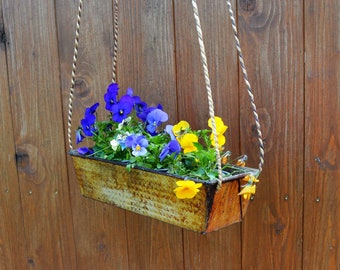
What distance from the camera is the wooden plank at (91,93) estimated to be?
1195 mm

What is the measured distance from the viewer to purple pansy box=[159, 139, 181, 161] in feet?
2.72

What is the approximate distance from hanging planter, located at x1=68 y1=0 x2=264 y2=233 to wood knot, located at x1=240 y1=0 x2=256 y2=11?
278 millimetres

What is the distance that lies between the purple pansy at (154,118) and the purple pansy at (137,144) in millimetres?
55

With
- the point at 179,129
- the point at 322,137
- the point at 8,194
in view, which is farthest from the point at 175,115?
the point at 8,194

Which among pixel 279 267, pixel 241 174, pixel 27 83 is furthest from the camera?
pixel 27 83

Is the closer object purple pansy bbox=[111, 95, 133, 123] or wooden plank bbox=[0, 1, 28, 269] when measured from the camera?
purple pansy bbox=[111, 95, 133, 123]

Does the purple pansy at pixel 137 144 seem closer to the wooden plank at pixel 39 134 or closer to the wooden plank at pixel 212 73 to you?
the wooden plank at pixel 212 73

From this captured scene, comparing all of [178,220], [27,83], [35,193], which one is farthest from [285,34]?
[35,193]

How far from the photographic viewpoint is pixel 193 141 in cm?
83

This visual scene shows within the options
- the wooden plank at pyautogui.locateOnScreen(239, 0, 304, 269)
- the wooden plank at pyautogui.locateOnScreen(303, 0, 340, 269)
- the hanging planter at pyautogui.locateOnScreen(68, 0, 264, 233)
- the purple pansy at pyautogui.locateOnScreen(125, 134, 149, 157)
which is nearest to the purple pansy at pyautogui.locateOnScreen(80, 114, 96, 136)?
the hanging planter at pyautogui.locateOnScreen(68, 0, 264, 233)

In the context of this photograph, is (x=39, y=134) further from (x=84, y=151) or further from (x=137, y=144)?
(x=137, y=144)

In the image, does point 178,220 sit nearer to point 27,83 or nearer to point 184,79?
point 184,79

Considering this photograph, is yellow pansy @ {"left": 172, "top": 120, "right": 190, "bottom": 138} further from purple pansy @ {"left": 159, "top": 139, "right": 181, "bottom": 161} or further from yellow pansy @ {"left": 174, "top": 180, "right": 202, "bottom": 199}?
yellow pansy @ {"left": 174, "top": 180, "right": 202, "bottom": 199}

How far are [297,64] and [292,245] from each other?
50cm
